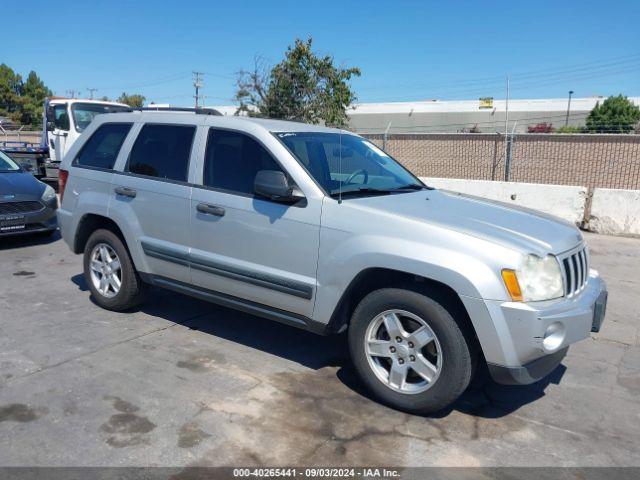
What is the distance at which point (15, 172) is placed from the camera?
9.18 m

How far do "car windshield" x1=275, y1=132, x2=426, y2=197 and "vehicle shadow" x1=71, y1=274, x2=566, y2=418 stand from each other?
1.46 meters

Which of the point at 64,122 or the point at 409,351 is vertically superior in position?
the point at 64,122

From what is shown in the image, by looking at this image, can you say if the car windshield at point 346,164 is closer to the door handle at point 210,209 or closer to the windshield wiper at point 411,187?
the windshield wiper at point 411,187

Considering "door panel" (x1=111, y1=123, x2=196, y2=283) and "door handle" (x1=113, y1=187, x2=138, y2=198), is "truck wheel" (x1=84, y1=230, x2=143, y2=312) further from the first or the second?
"door handle" (x1=113, y1=187, x2=138, y2=198)

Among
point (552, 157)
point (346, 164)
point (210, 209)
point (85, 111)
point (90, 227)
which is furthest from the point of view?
point (552, 157)

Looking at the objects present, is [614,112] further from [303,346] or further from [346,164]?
[303,346]

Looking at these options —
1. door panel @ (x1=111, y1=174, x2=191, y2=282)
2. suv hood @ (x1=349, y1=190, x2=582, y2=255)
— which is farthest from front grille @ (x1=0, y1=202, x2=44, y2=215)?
suv hood @ (x1=349, y1=190, x2=582, y2=255)

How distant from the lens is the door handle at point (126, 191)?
5142 mm

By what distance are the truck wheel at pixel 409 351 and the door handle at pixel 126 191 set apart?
249cm

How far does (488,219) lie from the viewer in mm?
3924

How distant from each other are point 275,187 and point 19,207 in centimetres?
615

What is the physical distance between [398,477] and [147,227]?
3.15 meters

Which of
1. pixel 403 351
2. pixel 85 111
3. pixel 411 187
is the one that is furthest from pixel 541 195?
pixel 85 111

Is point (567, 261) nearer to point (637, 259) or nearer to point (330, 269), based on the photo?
point (330, 269)
